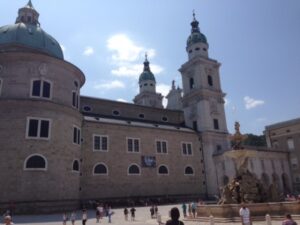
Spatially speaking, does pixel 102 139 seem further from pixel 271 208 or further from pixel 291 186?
pixel 291 186

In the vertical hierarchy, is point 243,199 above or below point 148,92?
below

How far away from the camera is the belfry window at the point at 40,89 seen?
88.3 feet

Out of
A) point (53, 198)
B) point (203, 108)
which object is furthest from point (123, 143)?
point (203, 108)

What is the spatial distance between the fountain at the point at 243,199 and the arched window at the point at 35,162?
1427 cm

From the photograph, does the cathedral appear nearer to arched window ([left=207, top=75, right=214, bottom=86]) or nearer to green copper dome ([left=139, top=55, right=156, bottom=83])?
arched window ([left=207, top=75, right=214, bottom=86])

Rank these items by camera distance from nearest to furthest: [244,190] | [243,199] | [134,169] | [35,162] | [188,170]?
[243,199]
[244,190]
[35,162]
[134,169]
[188,170]

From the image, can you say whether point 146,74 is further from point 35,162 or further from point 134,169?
point 35,162

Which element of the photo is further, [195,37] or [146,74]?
[146,74]

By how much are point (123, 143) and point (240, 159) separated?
1745 cm

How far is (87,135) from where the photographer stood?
32.0 meters

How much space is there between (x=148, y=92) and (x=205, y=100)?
17408mm

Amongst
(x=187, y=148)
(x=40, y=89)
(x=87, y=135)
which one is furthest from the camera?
(x=187, y=148)

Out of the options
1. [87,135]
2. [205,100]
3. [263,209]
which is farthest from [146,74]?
[263,209]

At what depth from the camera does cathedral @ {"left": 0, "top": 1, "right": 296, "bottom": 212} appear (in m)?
24.3
